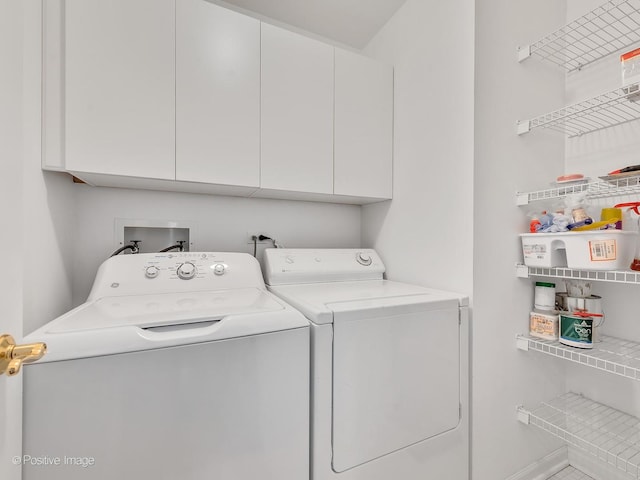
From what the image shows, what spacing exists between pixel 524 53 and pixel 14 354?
204cm

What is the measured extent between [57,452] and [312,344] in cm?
70

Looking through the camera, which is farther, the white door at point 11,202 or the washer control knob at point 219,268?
the washer control knob at point 219,268

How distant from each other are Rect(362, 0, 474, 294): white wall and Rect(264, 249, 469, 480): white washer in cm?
24

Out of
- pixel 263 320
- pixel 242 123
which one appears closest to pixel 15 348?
pixel 263 320

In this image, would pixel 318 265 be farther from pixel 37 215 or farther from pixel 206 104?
pixel 37 215

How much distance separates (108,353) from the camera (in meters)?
0.75

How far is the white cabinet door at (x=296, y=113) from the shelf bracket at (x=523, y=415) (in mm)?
1440

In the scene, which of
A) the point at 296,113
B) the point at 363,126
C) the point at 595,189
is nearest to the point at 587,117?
the point at 595,189

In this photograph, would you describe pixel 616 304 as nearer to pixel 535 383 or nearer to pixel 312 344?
pixel 535 383

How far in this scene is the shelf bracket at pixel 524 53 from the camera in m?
1.34

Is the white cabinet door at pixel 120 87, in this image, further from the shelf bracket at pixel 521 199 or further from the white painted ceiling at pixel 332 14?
the shelf bracket at pixel 521 199

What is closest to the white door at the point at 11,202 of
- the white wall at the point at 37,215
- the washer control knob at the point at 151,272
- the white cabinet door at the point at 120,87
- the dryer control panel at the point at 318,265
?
Result: the white wall at the point at 37,215

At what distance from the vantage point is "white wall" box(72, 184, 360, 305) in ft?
4.66

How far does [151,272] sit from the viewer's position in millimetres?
1276
